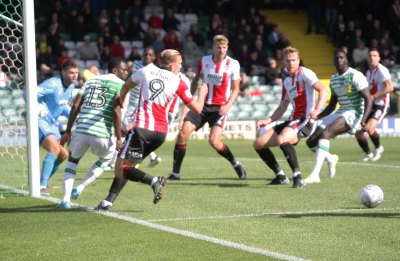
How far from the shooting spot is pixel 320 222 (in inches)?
373

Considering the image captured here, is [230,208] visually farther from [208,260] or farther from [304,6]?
[304,6]

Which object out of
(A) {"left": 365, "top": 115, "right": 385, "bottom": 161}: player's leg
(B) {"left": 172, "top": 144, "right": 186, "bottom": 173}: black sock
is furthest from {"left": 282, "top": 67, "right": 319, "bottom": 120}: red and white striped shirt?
(A) {"left": 365, "top": 115, "right": 385, "bottom": 161}: player's leg

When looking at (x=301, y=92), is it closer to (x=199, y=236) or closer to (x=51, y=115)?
(x=51, y=115)

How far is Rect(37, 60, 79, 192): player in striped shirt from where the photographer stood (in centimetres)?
1304

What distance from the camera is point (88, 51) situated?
2777cm


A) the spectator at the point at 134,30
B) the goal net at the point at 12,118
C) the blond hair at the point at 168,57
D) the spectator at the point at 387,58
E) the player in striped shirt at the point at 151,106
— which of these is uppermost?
the blond hair at the point at 168,57

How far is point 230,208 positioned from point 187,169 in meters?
5.59

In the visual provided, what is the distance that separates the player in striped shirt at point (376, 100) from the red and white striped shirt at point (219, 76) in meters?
4.42

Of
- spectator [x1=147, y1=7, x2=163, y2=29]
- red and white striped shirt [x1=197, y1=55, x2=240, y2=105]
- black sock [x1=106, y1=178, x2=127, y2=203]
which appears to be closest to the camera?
black sock [x1=106, y1=178, x2=127, y2=203]

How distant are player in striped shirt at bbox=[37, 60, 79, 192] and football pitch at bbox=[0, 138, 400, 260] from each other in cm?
39

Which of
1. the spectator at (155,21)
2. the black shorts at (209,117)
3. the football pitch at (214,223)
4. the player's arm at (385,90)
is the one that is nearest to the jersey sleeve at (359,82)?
the football pitch at (214,223)

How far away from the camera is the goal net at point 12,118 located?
43.2 feet

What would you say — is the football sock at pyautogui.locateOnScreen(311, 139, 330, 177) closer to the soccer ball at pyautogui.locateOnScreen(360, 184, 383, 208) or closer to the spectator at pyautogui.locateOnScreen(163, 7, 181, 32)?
the soccer ball at pyautogui.locateOnScreen(360, 184, 383, 208)

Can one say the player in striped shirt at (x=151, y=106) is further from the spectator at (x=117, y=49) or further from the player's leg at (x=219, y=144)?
the spectator at (x=117, y=49)
